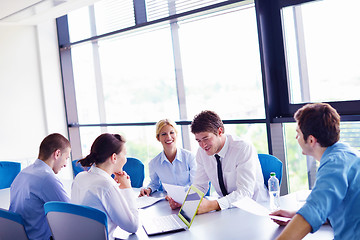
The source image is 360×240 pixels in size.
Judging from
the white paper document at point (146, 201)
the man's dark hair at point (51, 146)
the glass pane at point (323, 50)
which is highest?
the glass pane at point (323, 50)

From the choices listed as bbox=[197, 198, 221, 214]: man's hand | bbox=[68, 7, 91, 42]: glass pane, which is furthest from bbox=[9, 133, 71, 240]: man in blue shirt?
bbox=[68, 7, 91, 42]: glass pane

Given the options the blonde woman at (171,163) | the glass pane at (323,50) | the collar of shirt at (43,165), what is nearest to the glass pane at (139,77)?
the blonde woman at (171,163)

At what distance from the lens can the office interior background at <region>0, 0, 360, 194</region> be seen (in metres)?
4.14

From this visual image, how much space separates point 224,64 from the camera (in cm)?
519

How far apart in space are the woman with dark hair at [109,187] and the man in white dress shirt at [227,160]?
2.28 ft

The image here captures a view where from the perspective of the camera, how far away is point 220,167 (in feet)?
11.3

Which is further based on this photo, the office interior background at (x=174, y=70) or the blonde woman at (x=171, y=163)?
the blonde woman at (x=171, y=163)

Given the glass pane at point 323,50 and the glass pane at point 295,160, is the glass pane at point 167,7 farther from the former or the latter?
the glass pane at point 295,160

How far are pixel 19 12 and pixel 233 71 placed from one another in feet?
10.5

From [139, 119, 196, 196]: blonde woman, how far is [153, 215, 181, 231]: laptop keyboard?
134cm

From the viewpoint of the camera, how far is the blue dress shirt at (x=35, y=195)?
3.35m

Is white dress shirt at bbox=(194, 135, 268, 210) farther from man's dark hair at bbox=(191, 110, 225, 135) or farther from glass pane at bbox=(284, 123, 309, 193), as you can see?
glass pane at bbox=(284, 123, 309, 193)

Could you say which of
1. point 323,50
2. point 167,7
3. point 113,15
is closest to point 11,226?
point 323,50

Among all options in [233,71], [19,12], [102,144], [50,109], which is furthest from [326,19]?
[50,109]
